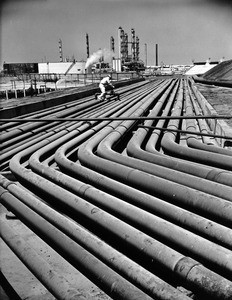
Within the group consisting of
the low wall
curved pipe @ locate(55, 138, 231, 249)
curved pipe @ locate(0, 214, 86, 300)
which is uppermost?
the low wall

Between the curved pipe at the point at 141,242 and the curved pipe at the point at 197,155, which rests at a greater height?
the curved pipe at the point at 197,155

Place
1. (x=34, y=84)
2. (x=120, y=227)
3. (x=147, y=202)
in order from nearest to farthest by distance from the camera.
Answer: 1. (x=120, y=227)
2. (x=147, y=202)
3. (x=34, y=84)

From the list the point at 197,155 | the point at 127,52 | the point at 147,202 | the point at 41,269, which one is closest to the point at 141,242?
the point at 147,202

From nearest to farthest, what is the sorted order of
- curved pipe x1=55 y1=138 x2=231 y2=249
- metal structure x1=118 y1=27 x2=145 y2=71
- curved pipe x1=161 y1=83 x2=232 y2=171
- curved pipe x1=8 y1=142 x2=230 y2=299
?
curved pipe x1=8 y1=142 x2=230 y2=299
curved pipe x1=55 y1=138 x2=231 y2=249
curved pipe x1=161 y1=83 x2=232 y2=171
metal structure x1=118 y1=27 x2=145 y2=71

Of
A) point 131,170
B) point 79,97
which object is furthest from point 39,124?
point 79,97

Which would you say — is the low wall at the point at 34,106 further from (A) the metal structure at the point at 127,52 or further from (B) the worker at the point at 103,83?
(A) the metal structure at the point at 127,52

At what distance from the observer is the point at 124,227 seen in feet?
9.20

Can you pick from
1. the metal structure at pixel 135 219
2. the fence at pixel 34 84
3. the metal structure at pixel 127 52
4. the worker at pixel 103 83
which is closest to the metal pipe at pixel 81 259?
the metal structure at pixel 135 219

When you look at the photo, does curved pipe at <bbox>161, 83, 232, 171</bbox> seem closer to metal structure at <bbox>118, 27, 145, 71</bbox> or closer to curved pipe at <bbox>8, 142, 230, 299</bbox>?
curved pipe at <bbox>8, 142, 230, 299</bbox>

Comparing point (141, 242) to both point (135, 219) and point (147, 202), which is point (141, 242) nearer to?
point (135, 219)

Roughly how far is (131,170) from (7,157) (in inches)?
102

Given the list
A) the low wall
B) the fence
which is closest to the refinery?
the low wall

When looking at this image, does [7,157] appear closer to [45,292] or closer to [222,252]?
[45,292]

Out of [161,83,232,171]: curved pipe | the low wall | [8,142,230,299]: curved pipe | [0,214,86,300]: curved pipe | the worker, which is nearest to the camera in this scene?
[8,142,230,299]: curved pipe
